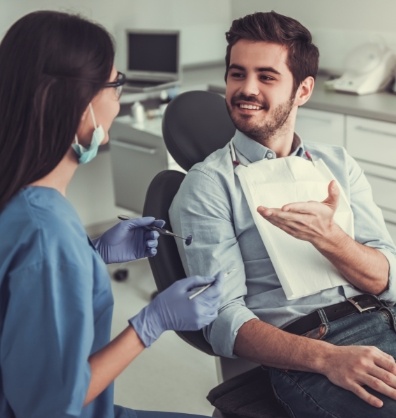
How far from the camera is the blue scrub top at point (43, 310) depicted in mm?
1131

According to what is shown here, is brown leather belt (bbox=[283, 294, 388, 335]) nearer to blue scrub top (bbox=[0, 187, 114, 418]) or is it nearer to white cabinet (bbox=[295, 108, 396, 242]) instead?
blue scrub top (bbox=[0, 187, 114, 418])

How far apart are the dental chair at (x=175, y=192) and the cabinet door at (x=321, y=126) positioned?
1.25m

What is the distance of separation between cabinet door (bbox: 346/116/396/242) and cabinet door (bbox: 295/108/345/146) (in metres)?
0.04

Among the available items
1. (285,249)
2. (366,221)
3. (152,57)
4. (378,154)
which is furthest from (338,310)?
(152,57)

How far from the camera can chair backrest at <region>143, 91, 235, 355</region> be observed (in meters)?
1.67

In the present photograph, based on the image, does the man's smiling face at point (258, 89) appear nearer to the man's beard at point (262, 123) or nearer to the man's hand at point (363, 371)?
the man's beard at point (262, 123)

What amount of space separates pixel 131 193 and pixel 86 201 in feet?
2.10

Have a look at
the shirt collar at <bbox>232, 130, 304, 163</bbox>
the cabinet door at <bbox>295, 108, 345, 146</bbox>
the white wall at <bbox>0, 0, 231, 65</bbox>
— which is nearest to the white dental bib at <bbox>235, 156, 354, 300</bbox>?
the shirt collar at <bbox>232, 130, 304, 163</bbox>

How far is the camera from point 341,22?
370 centimetres

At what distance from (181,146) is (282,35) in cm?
37

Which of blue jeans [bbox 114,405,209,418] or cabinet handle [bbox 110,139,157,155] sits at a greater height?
blue jeans [bbox 114,405,209,418]

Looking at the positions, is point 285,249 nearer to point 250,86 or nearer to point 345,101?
point 250,86

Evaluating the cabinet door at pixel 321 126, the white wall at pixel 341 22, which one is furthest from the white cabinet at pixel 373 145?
the white wall at pixel 341 22

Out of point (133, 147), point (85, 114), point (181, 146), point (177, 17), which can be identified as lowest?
point (133, 147)
